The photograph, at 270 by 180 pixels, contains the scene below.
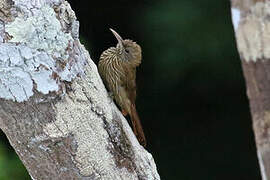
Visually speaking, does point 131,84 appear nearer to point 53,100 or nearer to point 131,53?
point 131,53

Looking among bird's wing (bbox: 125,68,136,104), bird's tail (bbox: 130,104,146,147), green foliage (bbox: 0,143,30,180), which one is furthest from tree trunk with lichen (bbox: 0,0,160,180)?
green foliage (bbox: 0,143,30,180)

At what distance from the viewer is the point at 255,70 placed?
9.53ft

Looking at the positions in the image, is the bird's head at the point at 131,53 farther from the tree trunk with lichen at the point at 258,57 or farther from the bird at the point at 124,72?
the tree trunk with lichen at the point at 258,57

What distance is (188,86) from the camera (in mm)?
5543

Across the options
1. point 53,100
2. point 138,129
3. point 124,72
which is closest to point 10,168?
point 124,72

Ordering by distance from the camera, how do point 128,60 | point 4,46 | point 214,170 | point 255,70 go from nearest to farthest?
point 4,46 < point 255,70 < point 128,60 < point 214,170

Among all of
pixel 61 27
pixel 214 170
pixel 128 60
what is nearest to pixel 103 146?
pixel 61 27

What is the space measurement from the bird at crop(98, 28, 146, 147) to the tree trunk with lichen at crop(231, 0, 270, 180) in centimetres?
47

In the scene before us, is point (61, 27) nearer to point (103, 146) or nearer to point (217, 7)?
point (103, 146)

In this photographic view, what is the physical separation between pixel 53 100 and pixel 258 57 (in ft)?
3.99

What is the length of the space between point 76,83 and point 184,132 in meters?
3.85

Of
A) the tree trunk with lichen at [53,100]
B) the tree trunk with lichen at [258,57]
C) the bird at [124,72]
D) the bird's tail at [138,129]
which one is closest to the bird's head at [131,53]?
the bird at [124,72]

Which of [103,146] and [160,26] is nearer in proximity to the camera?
[103,146]

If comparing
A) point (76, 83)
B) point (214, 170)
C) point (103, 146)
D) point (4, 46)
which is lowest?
point (214, 170)
